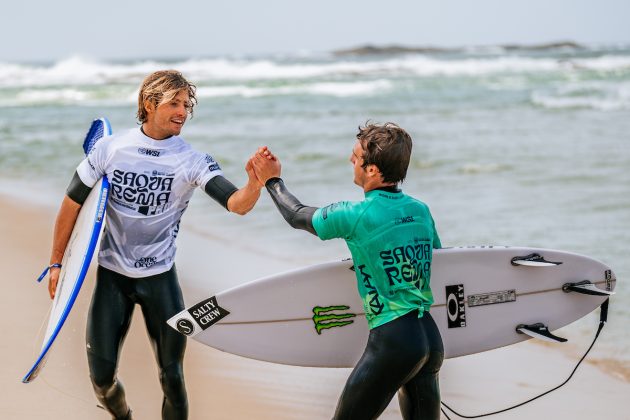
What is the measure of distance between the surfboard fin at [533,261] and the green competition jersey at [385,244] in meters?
0.87

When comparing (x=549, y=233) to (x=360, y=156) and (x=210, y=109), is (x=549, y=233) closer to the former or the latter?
(x=360, y=156)

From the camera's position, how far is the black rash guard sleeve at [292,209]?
253 cm

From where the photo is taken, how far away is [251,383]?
3992mm

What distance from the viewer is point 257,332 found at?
313 cm

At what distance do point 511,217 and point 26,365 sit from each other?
4.76 meters

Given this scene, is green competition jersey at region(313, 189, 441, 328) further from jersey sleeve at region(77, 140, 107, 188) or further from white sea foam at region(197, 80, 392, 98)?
white sea foam at region(197, 80, 392, 98)

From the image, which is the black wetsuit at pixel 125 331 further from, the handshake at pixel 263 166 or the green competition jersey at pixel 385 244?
the green competition jersey at pixel 385 244

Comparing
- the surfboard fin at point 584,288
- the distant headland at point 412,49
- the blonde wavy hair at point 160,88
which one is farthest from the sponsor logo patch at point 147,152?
the distant headland at point 412,49

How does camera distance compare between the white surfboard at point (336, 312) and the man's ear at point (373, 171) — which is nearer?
the man's ear at point (373, 171)

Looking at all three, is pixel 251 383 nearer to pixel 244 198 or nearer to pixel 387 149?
pixel 244 198

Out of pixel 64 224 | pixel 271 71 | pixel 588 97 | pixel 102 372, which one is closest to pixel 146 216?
pixel 64 224

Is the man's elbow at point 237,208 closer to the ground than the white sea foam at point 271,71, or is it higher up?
higher up

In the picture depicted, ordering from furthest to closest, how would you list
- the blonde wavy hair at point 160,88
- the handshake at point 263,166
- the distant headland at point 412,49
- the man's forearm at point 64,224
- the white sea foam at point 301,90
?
the distant headland at point 412,49, the white sea foam at point 301,90, the man's forearm at point 64,224, the blonde wavy hair at point 160,88, the handshake at point 263,166

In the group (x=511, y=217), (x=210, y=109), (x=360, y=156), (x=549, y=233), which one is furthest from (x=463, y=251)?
(x=210, y=109)
